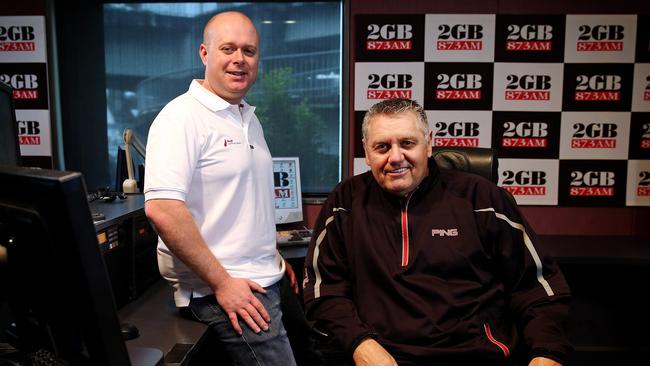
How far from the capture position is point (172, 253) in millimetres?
1304

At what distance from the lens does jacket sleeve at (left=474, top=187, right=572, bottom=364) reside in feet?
4.28

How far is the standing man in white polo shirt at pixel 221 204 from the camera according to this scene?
124 cm

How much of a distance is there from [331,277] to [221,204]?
434 millimetres

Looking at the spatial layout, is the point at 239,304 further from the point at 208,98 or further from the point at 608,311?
the point at 608,311

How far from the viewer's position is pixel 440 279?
1.40 meters

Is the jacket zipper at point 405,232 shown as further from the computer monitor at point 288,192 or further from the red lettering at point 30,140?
the red lettering at point 30,140

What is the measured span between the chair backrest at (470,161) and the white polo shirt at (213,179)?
742 mm

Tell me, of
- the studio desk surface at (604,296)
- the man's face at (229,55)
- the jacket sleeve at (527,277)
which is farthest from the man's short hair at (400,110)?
the studio desk surface at (604,296)

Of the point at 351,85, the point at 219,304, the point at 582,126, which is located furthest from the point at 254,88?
the point at 582,126

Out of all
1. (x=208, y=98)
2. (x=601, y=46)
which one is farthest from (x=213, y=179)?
(x=601, y=46)

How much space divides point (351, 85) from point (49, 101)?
1.79 m

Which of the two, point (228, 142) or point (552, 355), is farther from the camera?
point (228, 142)

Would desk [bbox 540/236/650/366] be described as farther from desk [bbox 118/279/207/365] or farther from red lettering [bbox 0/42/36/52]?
red lettering [bbox 0/42/36/52]

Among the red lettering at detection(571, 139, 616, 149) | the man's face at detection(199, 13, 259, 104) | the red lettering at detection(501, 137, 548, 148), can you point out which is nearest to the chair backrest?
the man's face at detection(199, 13, 259, 104)
